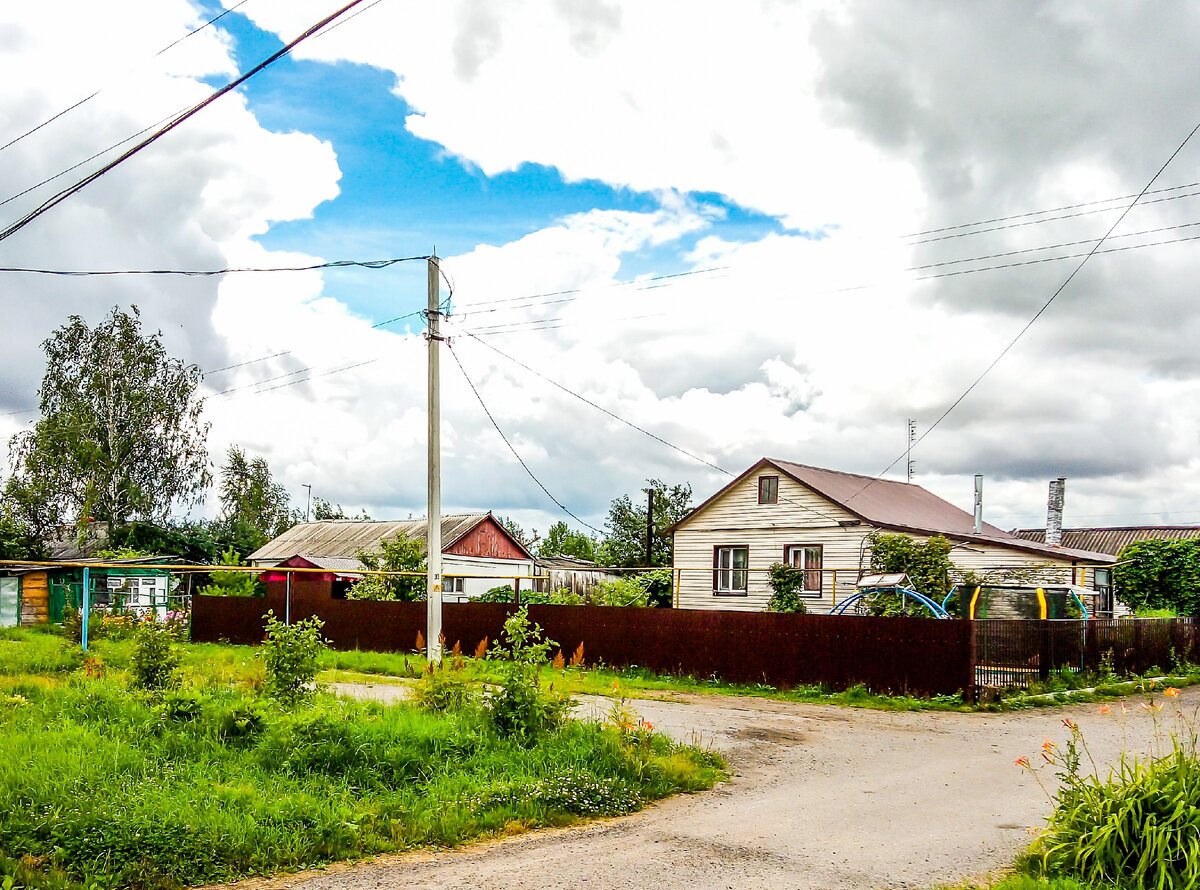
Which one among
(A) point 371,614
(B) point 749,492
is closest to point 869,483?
(B) point 749,492

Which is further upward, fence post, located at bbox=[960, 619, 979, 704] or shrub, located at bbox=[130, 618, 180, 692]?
shrub, located at bbox=[130, 618, 180, 692]

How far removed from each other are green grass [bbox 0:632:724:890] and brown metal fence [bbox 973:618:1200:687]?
8048 mm

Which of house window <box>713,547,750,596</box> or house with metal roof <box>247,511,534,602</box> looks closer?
house window <box>713,547,750,596</box>

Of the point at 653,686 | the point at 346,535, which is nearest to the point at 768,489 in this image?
the point at 653,686

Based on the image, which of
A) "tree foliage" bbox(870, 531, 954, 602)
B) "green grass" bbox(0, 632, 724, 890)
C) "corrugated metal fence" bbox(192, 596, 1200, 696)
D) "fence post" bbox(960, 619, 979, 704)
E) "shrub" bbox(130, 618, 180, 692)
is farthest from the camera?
"tree foliage" bbox(870, 531, 954, 602)

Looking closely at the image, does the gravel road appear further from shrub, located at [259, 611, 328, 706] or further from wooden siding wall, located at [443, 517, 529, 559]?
wooden siding wall, located at [443, 517, 529, 559]

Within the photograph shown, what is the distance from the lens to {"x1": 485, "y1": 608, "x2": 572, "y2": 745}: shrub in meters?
9.36

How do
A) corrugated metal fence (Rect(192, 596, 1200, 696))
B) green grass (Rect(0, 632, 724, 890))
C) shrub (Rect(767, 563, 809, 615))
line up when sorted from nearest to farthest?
green grass (Rect(0, 632, 724, 890)), corrugated metal fence (Rect(192, 596, 1200, 696)), shrub (Rect(767, 563, 809, 615))

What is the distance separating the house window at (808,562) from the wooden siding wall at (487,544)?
1548cm

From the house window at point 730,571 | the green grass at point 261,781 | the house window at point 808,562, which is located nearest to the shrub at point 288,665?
the green grass at point 261,781

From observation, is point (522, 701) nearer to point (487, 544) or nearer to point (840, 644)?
point (840, 644)

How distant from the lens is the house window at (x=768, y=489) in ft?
105

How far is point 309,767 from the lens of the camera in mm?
7922

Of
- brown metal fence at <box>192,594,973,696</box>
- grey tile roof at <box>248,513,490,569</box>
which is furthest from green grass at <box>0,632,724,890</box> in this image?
grey tile roof at <box>248,513,490,569</box>
